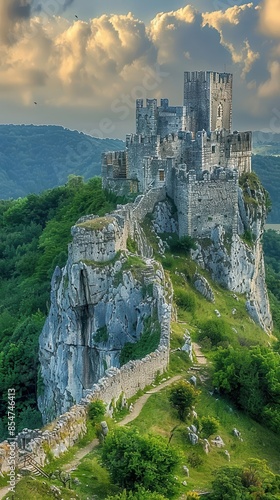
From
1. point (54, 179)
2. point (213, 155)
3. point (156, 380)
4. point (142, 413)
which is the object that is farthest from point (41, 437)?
point (54, 179)

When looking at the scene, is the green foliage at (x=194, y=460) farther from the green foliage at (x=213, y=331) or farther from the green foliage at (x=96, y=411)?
the green foliage at (x=213, y=331)

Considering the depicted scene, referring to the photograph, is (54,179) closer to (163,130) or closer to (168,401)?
(163,130)

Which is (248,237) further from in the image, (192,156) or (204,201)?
(192,156)

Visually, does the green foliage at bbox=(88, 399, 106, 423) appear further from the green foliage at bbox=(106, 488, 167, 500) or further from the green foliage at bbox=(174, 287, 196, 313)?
the green foliage at bbox=(174, 287, 196, 313)

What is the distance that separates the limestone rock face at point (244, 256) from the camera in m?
42.8

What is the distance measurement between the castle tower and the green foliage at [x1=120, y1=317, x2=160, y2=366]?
21.8 m

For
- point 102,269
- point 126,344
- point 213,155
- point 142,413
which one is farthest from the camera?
point 213,155

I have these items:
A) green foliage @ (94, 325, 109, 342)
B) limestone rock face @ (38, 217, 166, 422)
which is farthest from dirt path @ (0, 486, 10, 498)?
green foliage @ (94, 325, 109, 342)

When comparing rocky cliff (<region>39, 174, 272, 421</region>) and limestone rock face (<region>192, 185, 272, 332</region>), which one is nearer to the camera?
rocky cliff (<region>39, 174, 272, 421</region>)

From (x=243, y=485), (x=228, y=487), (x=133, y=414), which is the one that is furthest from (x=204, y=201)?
(x=228, y=487)

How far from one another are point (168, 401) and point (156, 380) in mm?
1899

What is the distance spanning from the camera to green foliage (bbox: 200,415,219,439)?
21938 mm

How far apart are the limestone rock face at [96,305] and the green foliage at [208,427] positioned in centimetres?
846

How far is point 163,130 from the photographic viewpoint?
49.8m
